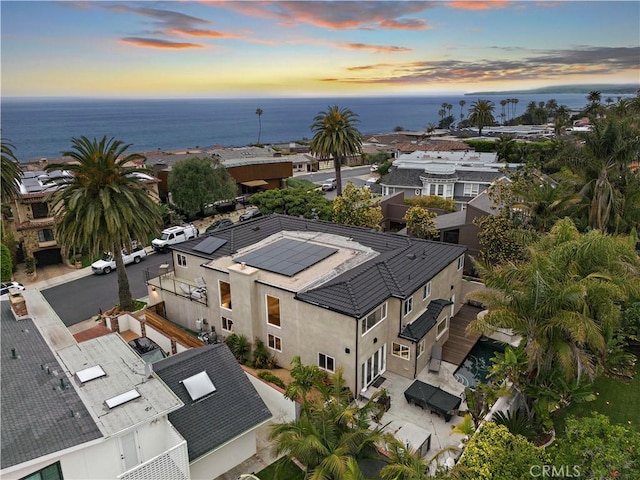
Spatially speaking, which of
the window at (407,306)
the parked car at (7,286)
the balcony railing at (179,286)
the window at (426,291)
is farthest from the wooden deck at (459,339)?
the parked car at (7,286)

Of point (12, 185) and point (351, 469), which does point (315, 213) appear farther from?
point (351, 469)

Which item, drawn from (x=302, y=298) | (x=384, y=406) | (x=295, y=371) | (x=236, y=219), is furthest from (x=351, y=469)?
(x=236, y=219)

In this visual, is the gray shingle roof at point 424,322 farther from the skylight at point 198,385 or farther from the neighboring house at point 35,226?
the neighboring house at point 35,226

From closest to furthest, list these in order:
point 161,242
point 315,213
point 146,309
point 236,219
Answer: point 146,309 < point 161,242 < point 315,213 < point 236,219

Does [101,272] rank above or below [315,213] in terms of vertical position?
below

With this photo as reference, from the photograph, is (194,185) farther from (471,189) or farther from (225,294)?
(471,189)

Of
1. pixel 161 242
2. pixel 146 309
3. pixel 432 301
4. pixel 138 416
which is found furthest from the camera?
pixel 161 242

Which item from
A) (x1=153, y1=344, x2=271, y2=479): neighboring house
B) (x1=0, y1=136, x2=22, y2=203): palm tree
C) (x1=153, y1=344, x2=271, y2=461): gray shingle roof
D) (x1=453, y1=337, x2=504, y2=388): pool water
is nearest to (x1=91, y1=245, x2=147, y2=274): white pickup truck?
(x1=0, y1=136, x2=22, y2=203): palm tree

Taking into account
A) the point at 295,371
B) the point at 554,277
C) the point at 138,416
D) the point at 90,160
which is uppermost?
the point at 90,160

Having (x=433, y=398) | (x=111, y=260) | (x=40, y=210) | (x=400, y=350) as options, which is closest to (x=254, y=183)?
(x=111, y=260)
